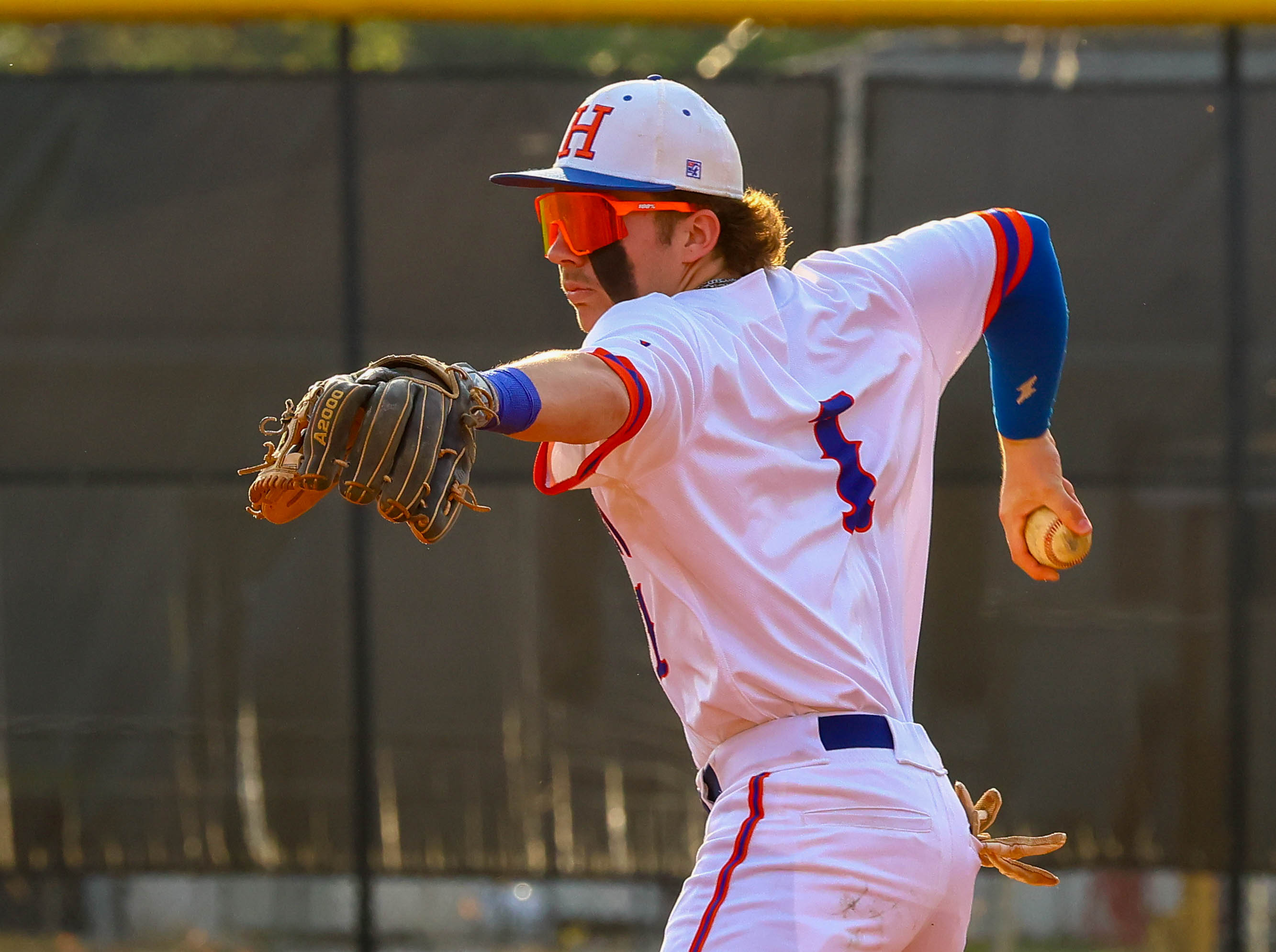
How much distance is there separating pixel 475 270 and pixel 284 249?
1.99 feet

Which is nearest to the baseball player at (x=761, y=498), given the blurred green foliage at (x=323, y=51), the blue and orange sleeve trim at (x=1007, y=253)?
the blue and orange sleeve trim at (x=1007, y=253)

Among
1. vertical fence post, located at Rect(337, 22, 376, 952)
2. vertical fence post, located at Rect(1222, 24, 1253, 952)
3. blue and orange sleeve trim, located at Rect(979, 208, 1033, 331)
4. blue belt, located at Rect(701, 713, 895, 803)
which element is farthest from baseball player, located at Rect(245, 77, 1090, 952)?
vertical fence post, located at Rect(1222, 24, 1253, 952)

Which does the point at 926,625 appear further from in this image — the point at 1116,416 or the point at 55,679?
the point at 55,679

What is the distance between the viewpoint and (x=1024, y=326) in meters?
2.85

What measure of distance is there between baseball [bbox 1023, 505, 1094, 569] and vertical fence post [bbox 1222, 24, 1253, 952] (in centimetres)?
205

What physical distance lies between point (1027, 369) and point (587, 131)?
3.40 ft

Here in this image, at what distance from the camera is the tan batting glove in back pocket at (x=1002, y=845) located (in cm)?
232

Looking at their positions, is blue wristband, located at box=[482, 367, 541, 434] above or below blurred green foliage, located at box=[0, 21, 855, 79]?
below

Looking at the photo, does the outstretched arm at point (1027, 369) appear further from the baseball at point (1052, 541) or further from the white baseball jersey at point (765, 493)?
the white baseball jersey at point (765, 493)

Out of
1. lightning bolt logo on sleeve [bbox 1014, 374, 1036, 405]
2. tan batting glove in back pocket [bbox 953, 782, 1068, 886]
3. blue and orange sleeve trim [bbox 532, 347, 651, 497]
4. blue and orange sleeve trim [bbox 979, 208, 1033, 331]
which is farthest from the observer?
lightning bolt logo on sleeve [bbox 1014, 374, 1036, 405]

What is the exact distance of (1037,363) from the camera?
9.41 feet

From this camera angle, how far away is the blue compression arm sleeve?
8.96 ft

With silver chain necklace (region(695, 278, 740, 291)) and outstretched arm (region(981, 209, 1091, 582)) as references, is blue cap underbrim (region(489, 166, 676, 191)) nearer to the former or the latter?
silver chain necklace (region(695, 278, 740, 291))

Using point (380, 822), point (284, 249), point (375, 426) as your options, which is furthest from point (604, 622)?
point (375, 426)
